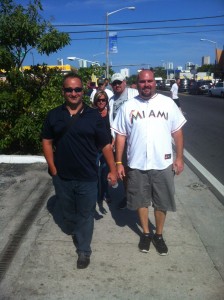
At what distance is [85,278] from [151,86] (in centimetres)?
195

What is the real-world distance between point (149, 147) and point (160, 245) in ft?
3.50

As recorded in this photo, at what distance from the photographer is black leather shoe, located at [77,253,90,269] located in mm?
3438

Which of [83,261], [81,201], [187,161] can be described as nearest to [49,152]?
[81,201]

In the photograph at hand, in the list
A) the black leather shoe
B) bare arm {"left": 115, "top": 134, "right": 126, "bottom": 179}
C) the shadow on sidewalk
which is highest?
bare arm {"left": 115, "top": 134, "right": 126, "bottom": 179}

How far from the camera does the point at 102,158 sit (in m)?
5.05

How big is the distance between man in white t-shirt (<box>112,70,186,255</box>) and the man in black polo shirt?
0.32 meters

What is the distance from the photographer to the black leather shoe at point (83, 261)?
3.44 meters

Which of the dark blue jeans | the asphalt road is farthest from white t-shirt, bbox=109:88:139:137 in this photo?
the asphalt road

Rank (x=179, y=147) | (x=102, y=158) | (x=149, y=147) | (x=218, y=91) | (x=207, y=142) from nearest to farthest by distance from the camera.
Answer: (x=149, y=147)
(x=179, y=147)
(x=102, y=158)
(x=207, y=142)
(x=218, y=91)

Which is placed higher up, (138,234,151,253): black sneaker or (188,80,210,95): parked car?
(188,80,210,95): parked car

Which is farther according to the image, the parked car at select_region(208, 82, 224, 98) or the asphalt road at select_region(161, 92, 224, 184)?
the parked car at select_region(208, 82, 224, 98)

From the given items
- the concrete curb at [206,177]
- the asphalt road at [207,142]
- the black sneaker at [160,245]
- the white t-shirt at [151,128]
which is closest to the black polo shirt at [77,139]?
the white t-shirt at [151,128]

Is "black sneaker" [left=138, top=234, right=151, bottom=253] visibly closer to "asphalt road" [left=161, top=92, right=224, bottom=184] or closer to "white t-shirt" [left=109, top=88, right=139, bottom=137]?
"white t-shirt" [left=109, top=88, right=139, bottom=137]

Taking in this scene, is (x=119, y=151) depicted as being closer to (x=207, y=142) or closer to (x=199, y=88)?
(x=207, y=142)
